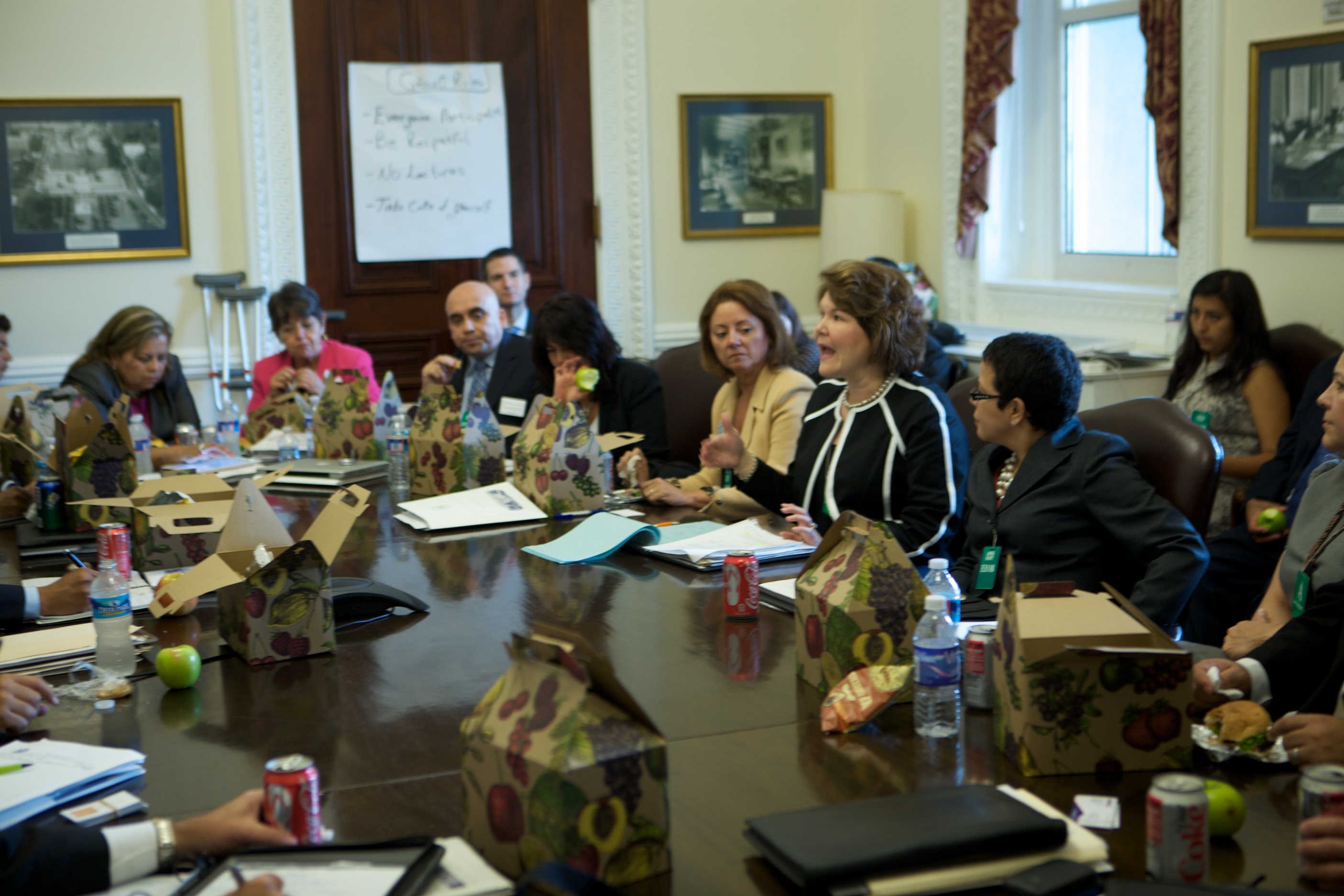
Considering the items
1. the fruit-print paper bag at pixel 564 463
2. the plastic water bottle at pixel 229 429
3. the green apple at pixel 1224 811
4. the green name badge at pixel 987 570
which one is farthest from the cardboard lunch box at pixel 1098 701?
the plastic water bottle at pixel 229 429

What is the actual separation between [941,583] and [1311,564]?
78 centimetres

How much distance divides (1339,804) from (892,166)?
537 cm

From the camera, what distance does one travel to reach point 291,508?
126 inches

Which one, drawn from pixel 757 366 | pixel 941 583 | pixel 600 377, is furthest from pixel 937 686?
pixel 600 377

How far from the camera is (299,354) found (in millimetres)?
4648

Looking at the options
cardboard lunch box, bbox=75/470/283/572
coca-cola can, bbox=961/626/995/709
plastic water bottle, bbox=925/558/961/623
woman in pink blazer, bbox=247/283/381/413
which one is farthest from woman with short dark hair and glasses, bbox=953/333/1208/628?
woman in pink blazer, bbox=247/283/381/413

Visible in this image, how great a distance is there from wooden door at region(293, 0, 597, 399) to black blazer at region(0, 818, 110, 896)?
4.67 m

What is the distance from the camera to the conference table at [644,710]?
1345 mm

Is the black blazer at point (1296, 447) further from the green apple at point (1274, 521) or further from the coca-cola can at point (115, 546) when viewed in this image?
the coca-cola can at point (115, 546)

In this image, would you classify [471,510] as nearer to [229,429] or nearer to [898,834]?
[229,429]

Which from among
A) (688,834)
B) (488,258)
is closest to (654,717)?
(688,834)

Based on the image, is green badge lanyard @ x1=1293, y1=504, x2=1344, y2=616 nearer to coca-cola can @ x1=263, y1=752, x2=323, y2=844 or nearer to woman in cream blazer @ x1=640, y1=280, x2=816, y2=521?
woman in cream blazer @ x1=640, y1=280, x2=816, y2=521

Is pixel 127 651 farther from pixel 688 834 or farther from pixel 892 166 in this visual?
pixel 892 166

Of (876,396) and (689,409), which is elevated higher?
(876,396)
